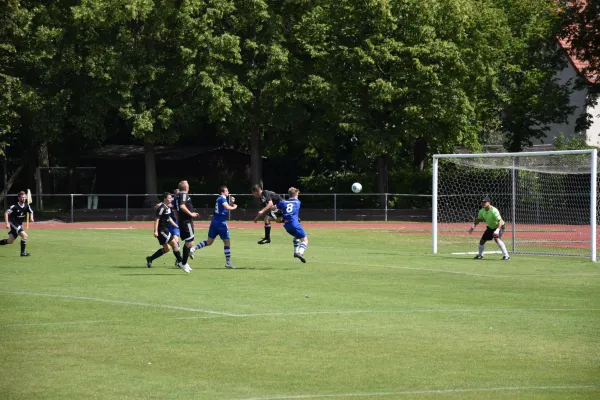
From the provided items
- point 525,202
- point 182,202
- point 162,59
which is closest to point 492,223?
point 182,202

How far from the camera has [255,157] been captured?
55.6 metres

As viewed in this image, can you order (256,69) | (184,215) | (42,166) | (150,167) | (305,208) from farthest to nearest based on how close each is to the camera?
(42,166), (305,208), (150,167), (256,69), (184,215)

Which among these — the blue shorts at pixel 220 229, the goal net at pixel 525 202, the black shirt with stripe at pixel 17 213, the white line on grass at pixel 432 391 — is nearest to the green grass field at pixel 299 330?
the white line on grass at pixel 432 391

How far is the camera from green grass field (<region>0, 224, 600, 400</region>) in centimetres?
1062

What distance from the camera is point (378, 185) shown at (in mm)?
54594

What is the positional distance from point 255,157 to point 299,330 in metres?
41.5

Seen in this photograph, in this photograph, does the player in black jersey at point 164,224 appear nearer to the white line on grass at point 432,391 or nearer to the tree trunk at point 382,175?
the white line on grass at point 432,391

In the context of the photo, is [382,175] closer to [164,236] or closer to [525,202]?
[525,202]

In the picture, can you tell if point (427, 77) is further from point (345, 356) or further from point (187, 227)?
point (345, 356)

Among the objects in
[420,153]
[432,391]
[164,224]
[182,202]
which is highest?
[420,153]

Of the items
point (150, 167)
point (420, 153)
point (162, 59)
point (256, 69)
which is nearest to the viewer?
point (162, 59)

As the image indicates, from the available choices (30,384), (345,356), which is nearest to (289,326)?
(345,356)

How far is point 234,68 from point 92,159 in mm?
12875

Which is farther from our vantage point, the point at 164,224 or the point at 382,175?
the point at 382,175
